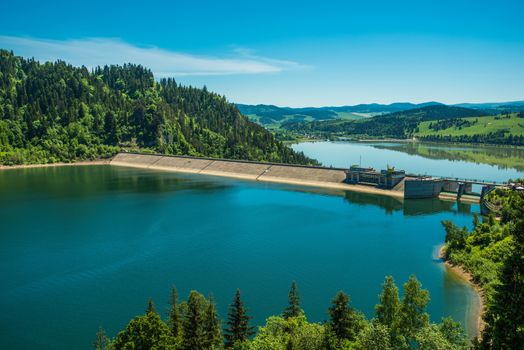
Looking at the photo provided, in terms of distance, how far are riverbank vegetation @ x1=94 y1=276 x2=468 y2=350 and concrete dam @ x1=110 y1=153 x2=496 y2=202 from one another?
78125mm

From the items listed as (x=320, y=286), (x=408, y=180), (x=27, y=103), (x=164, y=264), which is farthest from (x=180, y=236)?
(x=27, y=103)

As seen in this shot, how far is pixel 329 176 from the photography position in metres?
121

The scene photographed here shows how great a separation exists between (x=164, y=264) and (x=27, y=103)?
16885 centimetres

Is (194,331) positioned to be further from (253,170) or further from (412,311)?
(253,170)

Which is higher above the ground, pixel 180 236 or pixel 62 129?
pixel 62 129

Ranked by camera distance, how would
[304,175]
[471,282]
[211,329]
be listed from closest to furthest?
[211,329], [471,282], [304,175]

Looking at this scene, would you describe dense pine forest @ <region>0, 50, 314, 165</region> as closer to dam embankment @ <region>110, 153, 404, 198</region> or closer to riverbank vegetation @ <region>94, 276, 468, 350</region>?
dam embankment @ <region>110, 153, 404, 198</region>

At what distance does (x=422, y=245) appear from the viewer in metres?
62.7

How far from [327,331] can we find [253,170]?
113 m

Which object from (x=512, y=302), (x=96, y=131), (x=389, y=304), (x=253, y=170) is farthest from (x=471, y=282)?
(x=96, y=131)

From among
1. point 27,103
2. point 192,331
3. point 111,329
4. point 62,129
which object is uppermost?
point 27,103

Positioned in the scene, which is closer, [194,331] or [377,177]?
[194,331]

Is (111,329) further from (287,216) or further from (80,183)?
(80,183)

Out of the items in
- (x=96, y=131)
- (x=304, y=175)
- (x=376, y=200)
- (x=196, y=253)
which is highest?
(x=96, y=131)
